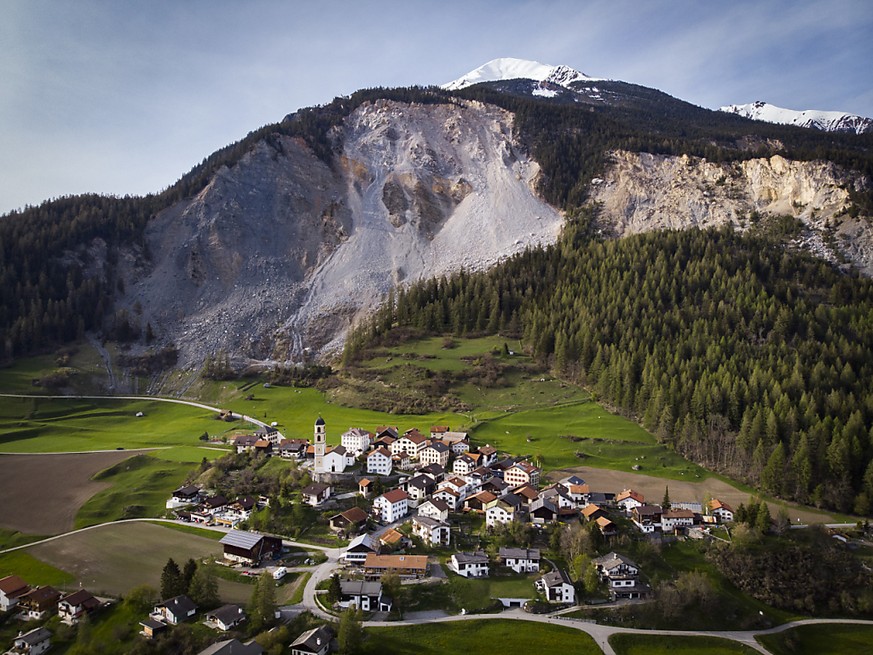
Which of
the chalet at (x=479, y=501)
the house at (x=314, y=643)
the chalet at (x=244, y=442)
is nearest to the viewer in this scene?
the house at (x=314, y=643)

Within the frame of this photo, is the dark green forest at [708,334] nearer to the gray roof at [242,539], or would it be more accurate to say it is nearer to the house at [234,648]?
the gray roof at [242,539]

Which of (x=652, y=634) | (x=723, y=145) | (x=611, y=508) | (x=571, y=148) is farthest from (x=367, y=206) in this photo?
(x=652, y=634)

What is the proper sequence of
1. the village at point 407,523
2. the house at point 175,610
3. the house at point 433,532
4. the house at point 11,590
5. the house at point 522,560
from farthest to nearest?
the house at point 433,532, the house at point 522,560, the house at point 11,590, the village at point 407,523, the house at point 175,610

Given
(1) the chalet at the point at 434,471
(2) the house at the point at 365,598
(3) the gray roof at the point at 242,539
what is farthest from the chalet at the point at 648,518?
(3) the gray roof at the point at 242,539

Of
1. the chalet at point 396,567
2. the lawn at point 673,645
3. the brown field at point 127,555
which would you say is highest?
the chalet at point 396,567

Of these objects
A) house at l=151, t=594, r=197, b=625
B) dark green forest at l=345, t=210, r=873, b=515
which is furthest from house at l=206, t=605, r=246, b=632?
dark green forest at l=345, t=210, r=873, b=515

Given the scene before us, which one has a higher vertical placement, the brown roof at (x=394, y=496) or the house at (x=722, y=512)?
the brown roof at (x=394, y=496)

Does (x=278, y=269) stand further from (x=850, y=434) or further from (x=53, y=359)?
(x=850, y=434)
